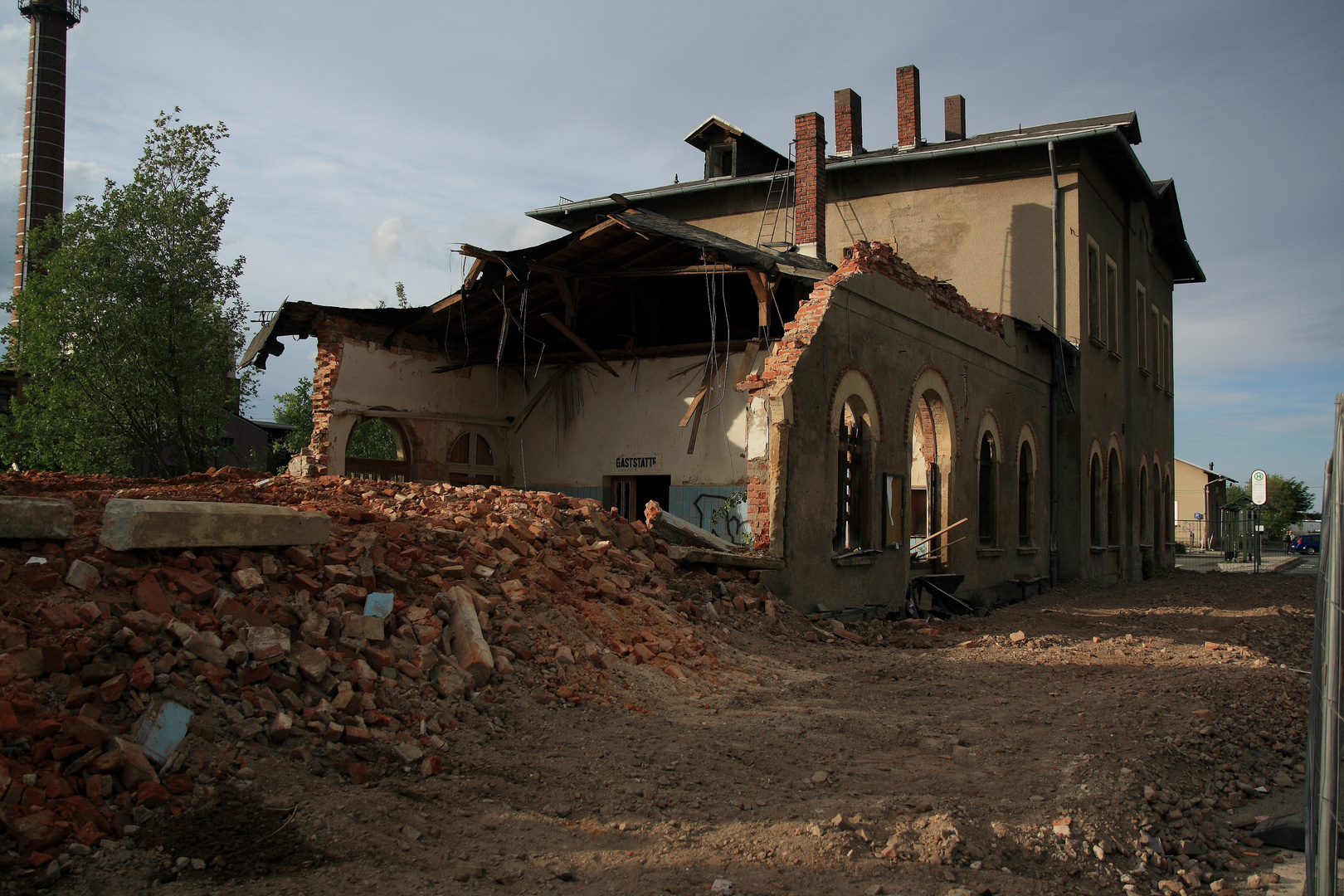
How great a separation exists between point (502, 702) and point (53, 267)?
569 inches

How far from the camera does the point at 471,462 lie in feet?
55.7

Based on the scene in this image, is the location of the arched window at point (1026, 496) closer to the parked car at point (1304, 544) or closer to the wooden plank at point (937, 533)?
the wooden plank at point (937, 533)

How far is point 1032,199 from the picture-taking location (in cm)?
1941

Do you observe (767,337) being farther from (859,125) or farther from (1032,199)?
(859,125)

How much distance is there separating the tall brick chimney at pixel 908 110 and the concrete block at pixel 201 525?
18.6 meters

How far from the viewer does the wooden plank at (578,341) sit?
14805mm

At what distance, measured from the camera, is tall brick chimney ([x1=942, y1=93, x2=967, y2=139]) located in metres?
22.2

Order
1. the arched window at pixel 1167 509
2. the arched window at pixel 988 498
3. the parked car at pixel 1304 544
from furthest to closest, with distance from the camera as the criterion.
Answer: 1. the parked car at pixel 1304 544
2. the arched window at pixel 1167 509
3. the arched window at pixel 988 498

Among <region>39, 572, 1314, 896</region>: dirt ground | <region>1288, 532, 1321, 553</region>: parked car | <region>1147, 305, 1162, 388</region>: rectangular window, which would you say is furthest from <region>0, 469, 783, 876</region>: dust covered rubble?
<region>1288, 532, 1321, 553</region>: parked car

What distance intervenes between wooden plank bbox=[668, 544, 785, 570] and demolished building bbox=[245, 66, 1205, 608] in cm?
5

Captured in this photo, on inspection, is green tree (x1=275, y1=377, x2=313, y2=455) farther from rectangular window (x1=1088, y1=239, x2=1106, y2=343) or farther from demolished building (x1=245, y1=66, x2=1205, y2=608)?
rectangular window (x1=1088, y1=239, x2=1106, y2=343)

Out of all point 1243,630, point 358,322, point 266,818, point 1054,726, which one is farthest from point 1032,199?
point 266,818

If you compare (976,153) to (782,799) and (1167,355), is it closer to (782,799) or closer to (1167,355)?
(1167,355)

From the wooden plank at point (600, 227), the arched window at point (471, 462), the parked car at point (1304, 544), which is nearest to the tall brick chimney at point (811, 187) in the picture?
the wooden plank at point (600, 227)
